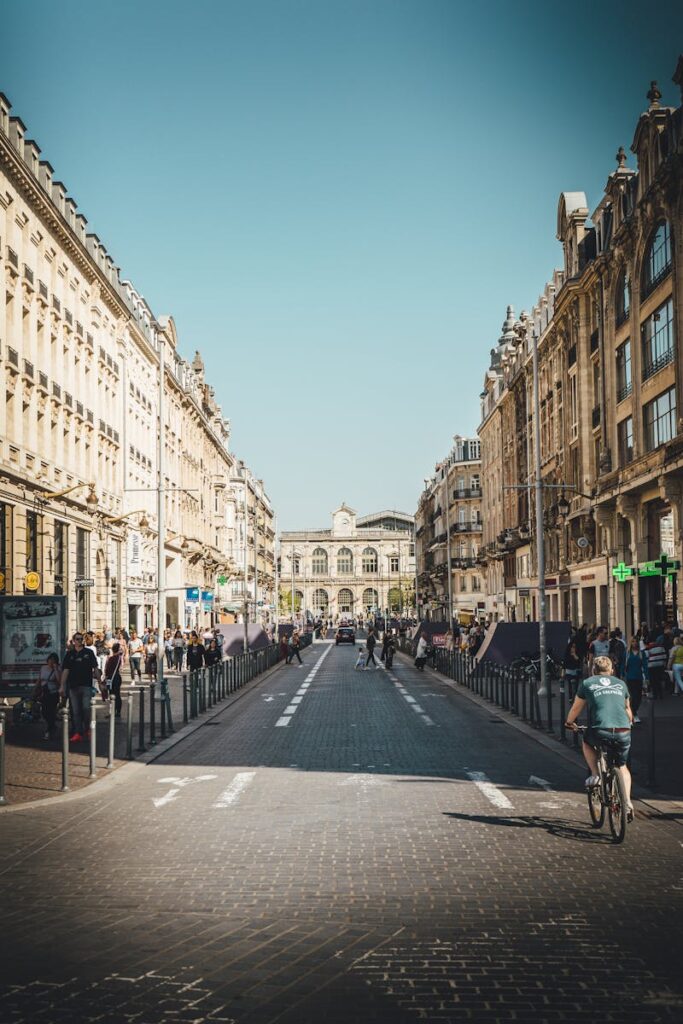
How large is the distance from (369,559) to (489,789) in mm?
171297

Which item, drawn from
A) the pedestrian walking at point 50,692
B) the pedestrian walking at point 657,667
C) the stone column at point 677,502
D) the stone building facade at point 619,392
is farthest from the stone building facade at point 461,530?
the pedestrian walking at point 50,692

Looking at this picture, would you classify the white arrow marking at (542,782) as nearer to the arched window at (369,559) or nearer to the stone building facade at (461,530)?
the stone building facade at (461,530)

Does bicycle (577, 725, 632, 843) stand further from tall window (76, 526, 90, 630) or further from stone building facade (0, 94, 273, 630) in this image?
tall window (76, 526, 90, 630)

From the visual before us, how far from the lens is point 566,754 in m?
17.1

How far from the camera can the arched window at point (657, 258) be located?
3488 cm

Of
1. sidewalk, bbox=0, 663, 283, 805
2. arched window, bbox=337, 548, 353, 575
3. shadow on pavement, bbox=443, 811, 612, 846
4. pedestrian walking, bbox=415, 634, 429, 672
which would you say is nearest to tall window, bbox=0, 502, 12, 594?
sidewalk, bbox=0, 663, 283, 805

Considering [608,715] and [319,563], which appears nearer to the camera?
[608,715]

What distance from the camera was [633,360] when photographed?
38656 mm

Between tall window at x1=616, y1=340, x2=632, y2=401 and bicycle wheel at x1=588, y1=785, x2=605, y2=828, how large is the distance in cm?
3074

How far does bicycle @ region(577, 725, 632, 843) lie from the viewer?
33.8ft

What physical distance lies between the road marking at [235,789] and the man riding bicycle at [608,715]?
429 cm

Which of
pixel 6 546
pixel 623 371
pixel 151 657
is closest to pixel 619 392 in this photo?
pixel 623 371

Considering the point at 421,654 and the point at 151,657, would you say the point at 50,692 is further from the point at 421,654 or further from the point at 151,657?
the point at 421,654

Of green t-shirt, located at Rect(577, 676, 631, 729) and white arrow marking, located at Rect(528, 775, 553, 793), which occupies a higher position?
green t-shirt, located at Rect(577, 676, 631, 729)
